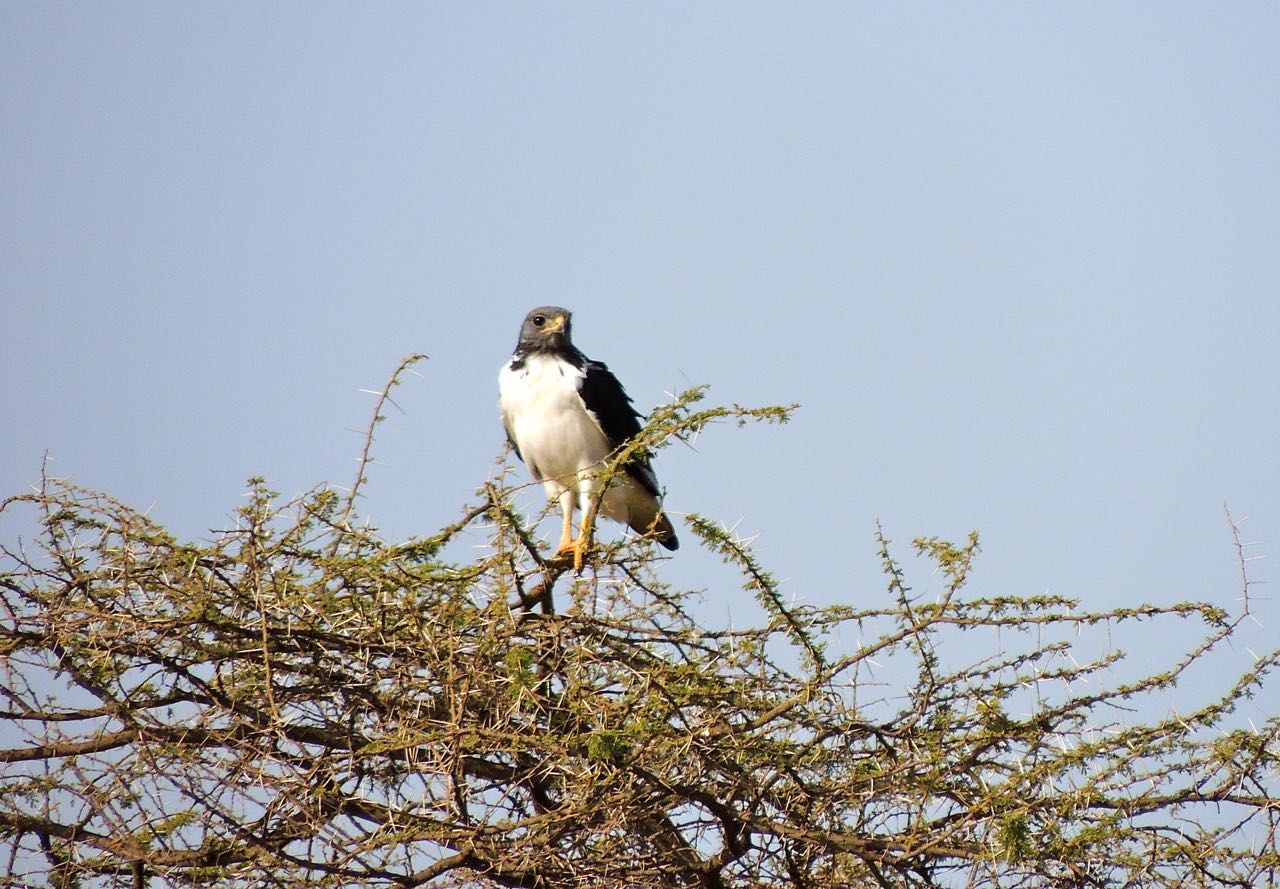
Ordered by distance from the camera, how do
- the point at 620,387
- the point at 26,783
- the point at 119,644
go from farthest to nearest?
the point at 620,387
the point at 26,783
the point at 119,644

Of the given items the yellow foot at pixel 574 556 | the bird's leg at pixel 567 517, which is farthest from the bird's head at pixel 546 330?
the yellow foot at pixel 574 556

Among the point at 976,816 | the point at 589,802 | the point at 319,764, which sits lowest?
the point at 976,816

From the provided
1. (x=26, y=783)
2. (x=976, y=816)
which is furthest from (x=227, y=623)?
(x=976, y=816)

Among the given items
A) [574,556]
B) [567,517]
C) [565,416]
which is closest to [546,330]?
[565,416]

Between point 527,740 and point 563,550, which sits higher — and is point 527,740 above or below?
below

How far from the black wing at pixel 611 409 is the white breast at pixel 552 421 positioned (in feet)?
0.13

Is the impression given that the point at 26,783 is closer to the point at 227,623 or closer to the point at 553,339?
the point at 227,623

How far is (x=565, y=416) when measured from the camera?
24.7ft

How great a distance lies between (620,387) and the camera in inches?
310

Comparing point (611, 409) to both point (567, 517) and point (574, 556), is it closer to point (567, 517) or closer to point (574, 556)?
point (567, 517)

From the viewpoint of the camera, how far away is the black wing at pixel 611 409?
7559 millimetres

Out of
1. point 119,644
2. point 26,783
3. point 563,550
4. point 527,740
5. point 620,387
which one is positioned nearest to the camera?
point 527,740

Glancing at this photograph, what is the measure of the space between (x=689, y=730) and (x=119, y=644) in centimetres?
166

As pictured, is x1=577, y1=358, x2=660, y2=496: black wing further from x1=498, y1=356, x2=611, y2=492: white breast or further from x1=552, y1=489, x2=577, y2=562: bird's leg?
x1=552, y1=489, x2=577, y2=562: bird's leg
